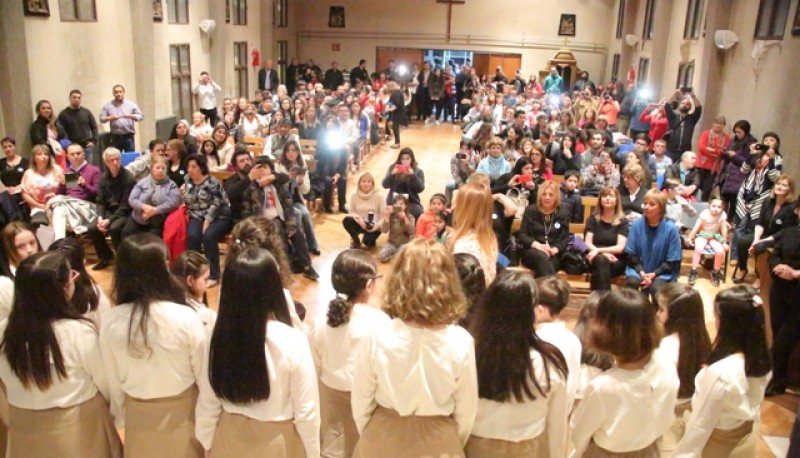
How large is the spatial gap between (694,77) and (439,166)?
4.56m

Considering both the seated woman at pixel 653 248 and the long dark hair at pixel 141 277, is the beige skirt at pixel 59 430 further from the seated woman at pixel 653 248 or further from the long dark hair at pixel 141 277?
the seated woman at pixel 653 248

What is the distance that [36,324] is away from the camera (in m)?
2.43

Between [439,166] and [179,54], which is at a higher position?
[179,54]

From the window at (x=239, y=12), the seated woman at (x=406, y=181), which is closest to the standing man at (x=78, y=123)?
the seated woman at (x=406, y=181)

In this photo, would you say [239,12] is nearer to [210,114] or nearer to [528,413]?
[210,114]

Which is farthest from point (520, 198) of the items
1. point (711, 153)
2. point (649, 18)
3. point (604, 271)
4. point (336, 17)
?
point (336, 17)

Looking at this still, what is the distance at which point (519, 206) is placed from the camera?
21.7 ft

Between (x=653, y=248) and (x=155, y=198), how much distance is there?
4322mm

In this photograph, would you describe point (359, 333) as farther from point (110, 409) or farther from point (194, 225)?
point (194, 225)

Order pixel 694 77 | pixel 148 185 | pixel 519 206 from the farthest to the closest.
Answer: pixel 694 77, pixel 519 206, pixel 148 185

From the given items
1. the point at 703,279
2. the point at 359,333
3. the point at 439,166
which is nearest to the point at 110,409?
the point at 359,333

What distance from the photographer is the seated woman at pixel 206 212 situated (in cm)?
606

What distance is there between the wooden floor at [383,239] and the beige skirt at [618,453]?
1.76 metres

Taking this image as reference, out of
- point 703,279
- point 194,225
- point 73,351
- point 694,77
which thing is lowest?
point 703,279
